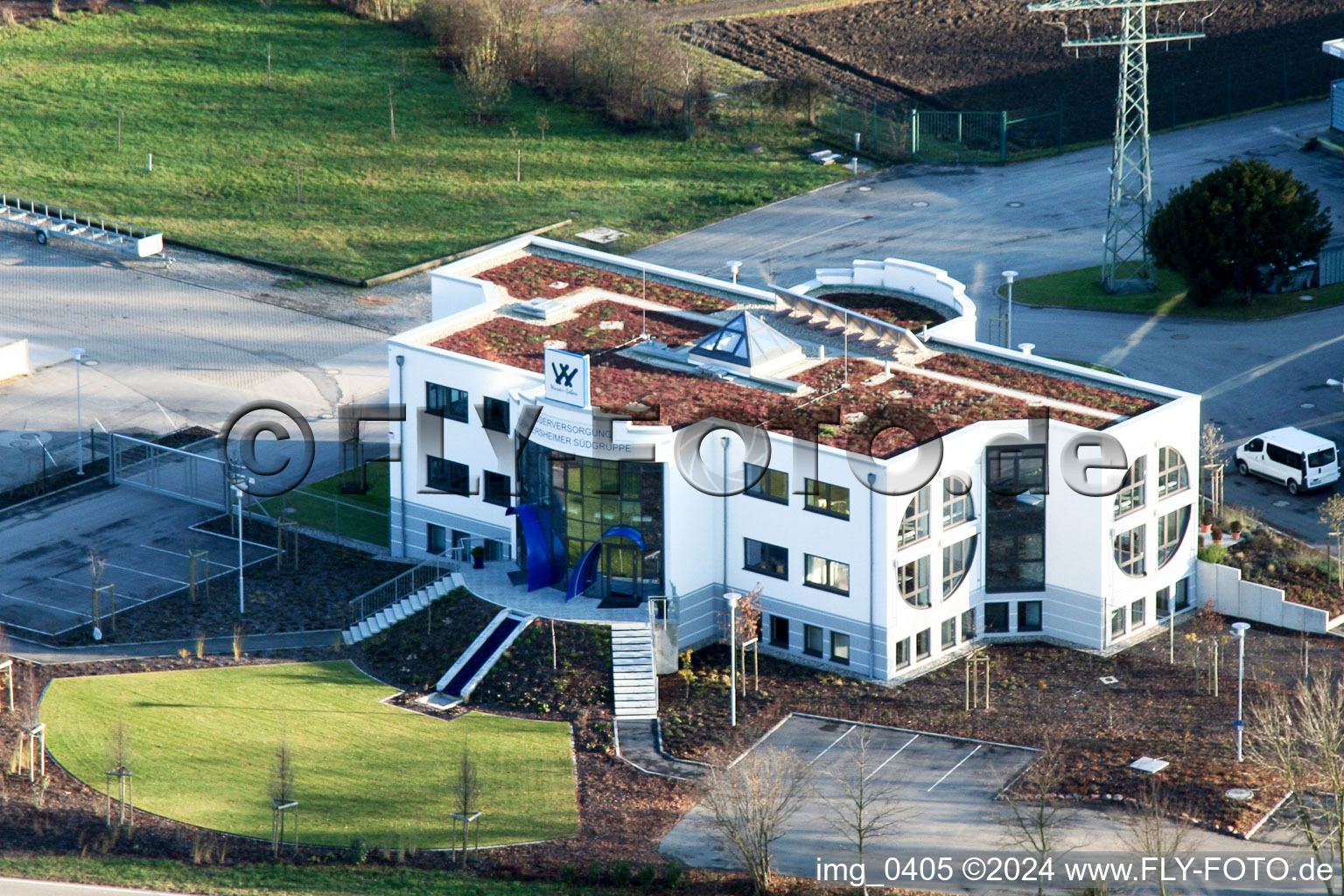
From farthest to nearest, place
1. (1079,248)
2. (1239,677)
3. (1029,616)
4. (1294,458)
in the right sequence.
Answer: (1079,248) < (1294,458) < (1029,616) < (1239,677)

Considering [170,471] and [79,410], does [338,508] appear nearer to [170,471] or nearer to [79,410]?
[170,471]

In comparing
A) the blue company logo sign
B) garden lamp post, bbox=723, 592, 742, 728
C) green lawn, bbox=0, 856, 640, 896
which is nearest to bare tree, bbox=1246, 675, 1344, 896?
garden lamp post, bbox=723, 592, 742, 728

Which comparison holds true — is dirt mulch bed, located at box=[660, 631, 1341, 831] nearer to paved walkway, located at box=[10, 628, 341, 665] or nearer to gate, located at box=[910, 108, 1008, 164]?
paved walkway, located at box=[10, 628, 341, 665]

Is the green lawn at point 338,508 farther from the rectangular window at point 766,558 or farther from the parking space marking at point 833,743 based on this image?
the parking space marking at point 833,743

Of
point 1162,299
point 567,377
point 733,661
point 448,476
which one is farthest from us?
point 1162,299

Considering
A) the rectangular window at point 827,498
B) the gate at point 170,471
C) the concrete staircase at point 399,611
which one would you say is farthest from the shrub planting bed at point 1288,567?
the gate at point 170,471

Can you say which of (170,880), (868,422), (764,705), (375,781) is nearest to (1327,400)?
(868,422)

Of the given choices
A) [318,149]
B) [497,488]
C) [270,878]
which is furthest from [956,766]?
[318,149]
